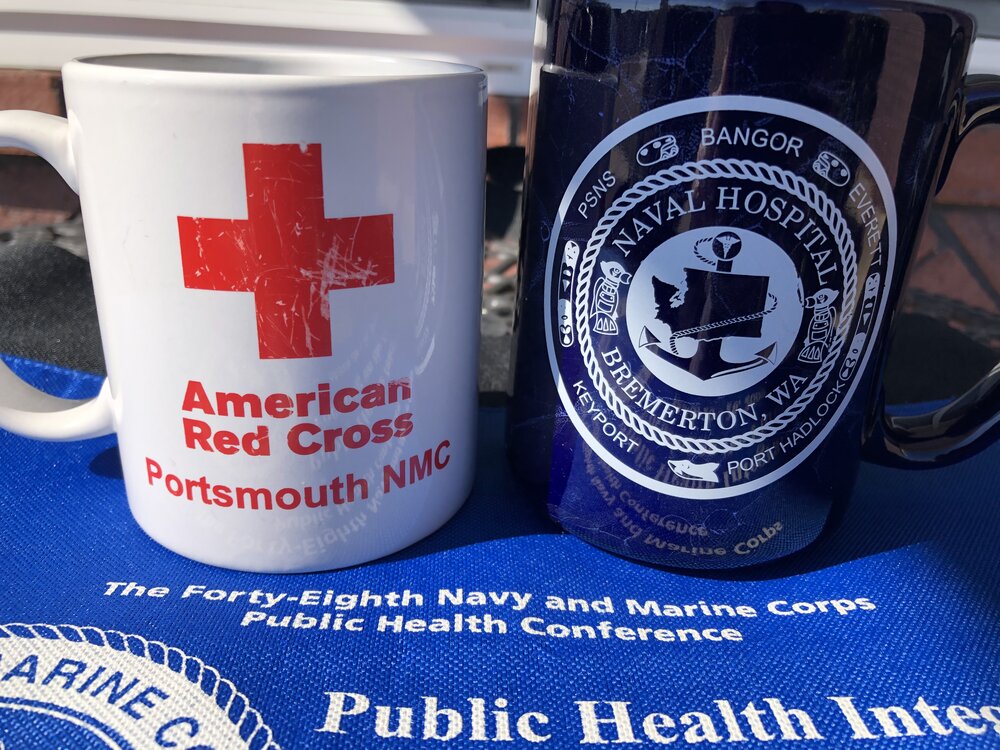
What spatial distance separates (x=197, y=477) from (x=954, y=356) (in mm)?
814

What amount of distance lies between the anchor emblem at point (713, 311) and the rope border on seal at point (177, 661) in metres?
0.28

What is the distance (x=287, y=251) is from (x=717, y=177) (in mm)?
230

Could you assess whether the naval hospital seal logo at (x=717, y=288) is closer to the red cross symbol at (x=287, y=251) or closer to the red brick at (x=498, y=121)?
the red cross symbol at (x=287, y=251)

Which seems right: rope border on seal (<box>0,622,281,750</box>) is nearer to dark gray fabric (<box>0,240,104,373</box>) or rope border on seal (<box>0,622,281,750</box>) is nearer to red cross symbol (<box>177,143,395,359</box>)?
red cross symbol (<box>177,143,395,359</box>)

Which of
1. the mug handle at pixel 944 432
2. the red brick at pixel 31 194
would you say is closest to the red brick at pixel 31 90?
the red brick at pixel 31 194

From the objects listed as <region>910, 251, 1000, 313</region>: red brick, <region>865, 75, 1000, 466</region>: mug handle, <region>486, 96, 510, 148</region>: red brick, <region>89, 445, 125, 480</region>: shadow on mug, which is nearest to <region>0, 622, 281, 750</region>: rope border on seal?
<region>89, 445, 125, 480</region>: shadow on mug

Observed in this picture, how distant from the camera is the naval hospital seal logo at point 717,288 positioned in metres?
0.41

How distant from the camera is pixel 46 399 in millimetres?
574

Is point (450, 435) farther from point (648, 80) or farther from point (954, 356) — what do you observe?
point (954, 356)

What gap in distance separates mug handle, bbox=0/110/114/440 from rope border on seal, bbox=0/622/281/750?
0.46 ft

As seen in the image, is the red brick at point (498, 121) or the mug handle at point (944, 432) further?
the red brick at point (498, 121)

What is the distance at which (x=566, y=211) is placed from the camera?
47 cm

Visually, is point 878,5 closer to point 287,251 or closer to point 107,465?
point 287,251

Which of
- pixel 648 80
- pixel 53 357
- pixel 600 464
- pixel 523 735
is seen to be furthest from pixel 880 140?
pixel 53 357
